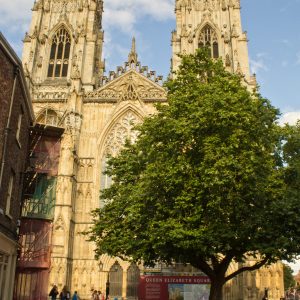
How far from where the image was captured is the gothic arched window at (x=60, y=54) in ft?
119

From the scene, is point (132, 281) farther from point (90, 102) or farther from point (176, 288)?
point (90, 102)

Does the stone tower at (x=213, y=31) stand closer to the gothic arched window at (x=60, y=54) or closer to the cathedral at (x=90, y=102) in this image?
the cathedral at (x=90, y=102)

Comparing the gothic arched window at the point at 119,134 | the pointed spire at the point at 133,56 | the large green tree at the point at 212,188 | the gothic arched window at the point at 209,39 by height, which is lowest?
the large green tree at the point at 212,188

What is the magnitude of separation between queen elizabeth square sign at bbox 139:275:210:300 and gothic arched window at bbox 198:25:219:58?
79.1 ft

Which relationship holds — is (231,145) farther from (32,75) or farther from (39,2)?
(39,2)

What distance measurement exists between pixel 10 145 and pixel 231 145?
7.78m

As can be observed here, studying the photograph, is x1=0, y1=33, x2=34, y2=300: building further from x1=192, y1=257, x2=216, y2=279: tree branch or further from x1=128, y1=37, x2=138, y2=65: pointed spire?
x1=128, y1=37, x2=138, y2=65: pointed spire

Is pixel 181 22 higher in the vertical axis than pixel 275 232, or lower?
higher

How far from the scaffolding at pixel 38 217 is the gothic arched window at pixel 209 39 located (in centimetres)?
1996

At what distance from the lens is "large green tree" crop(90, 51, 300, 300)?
1432 centimetres

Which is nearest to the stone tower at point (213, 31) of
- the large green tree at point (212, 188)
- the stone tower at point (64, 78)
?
the stone tower at point (64, 78)

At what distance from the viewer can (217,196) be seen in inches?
554

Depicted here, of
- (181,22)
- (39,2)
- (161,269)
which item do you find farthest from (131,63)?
(161,269)

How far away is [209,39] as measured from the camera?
38125 mm
